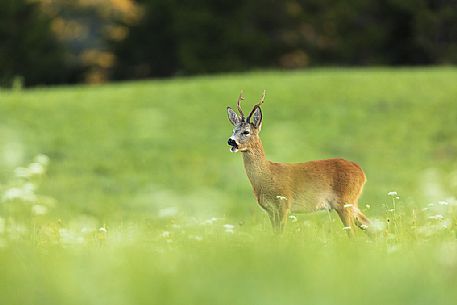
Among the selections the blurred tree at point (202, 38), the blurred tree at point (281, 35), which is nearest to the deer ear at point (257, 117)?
the blurred tree at point (281, 35)

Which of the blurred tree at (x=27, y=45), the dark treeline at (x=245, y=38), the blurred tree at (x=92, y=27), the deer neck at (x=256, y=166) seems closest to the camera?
the deer neck at (x=256, y=166)

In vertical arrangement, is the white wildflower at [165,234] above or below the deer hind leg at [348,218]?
above

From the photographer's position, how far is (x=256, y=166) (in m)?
4.77

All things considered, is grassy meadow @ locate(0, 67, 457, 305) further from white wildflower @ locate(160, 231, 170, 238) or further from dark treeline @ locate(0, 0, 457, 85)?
dark treeline @ locate(0, 0, 457, 85)

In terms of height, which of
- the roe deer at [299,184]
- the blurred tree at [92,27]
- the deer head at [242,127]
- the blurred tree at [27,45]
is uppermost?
the blurred tree at [92,27]

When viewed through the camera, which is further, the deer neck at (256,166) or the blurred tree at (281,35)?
the blurred tree at (281,35)

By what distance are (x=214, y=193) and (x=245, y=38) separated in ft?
70.9

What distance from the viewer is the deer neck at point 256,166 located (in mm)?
4727

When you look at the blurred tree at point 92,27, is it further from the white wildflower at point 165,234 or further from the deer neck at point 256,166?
the deer neck at point 256,166

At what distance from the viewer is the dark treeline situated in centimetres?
3472

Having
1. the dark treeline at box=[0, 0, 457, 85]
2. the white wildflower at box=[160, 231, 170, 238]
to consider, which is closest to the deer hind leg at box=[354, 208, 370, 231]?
the white wildflower at box=[160, 231, 170, 238]

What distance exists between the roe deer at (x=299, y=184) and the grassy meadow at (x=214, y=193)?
0.13 meters

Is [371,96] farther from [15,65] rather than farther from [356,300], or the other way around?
[15,65]

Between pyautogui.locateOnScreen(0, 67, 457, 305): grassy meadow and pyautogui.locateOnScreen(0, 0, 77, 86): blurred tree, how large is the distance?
1442 centimetres
